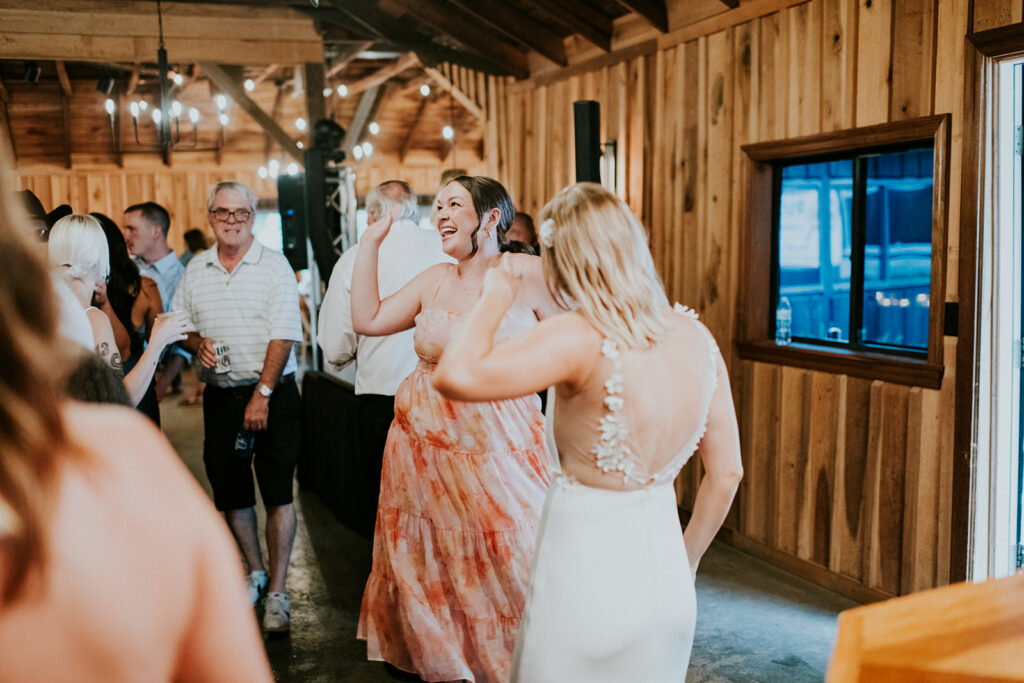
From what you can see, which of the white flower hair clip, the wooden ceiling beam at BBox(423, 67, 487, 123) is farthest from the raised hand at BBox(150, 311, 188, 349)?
A: the wooden ceiling beam at BBox(423, 67, 487, 123)

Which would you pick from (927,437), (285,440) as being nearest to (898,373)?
(927,437)

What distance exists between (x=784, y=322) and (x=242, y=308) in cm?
273

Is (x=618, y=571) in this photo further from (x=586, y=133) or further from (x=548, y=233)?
(x=586, y=133)

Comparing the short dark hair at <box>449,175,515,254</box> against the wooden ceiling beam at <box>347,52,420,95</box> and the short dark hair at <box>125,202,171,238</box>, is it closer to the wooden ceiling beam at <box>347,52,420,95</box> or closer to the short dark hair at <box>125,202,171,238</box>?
the short dark hair at <box>125,202,171,238</box>

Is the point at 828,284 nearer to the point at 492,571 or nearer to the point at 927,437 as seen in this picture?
the point at 927,437

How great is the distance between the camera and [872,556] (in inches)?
150

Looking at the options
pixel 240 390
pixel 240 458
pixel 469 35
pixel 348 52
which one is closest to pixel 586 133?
pixel 240 390

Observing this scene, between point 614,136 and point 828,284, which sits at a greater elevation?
point 614,136

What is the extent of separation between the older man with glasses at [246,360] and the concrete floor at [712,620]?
230mm

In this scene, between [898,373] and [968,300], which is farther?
[898,373]

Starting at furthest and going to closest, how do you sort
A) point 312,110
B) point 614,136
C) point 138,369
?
1. point 312,110
2. point 614,136
3. point 138,369

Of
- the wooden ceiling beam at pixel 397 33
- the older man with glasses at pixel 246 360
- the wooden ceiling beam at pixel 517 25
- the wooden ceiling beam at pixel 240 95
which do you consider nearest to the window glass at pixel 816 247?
the older man with glasses at pixel 246 360

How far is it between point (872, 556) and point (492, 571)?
72.9 inches

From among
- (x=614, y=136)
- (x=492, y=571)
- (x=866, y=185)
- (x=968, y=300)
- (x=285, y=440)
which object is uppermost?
(x=614, y=136)
